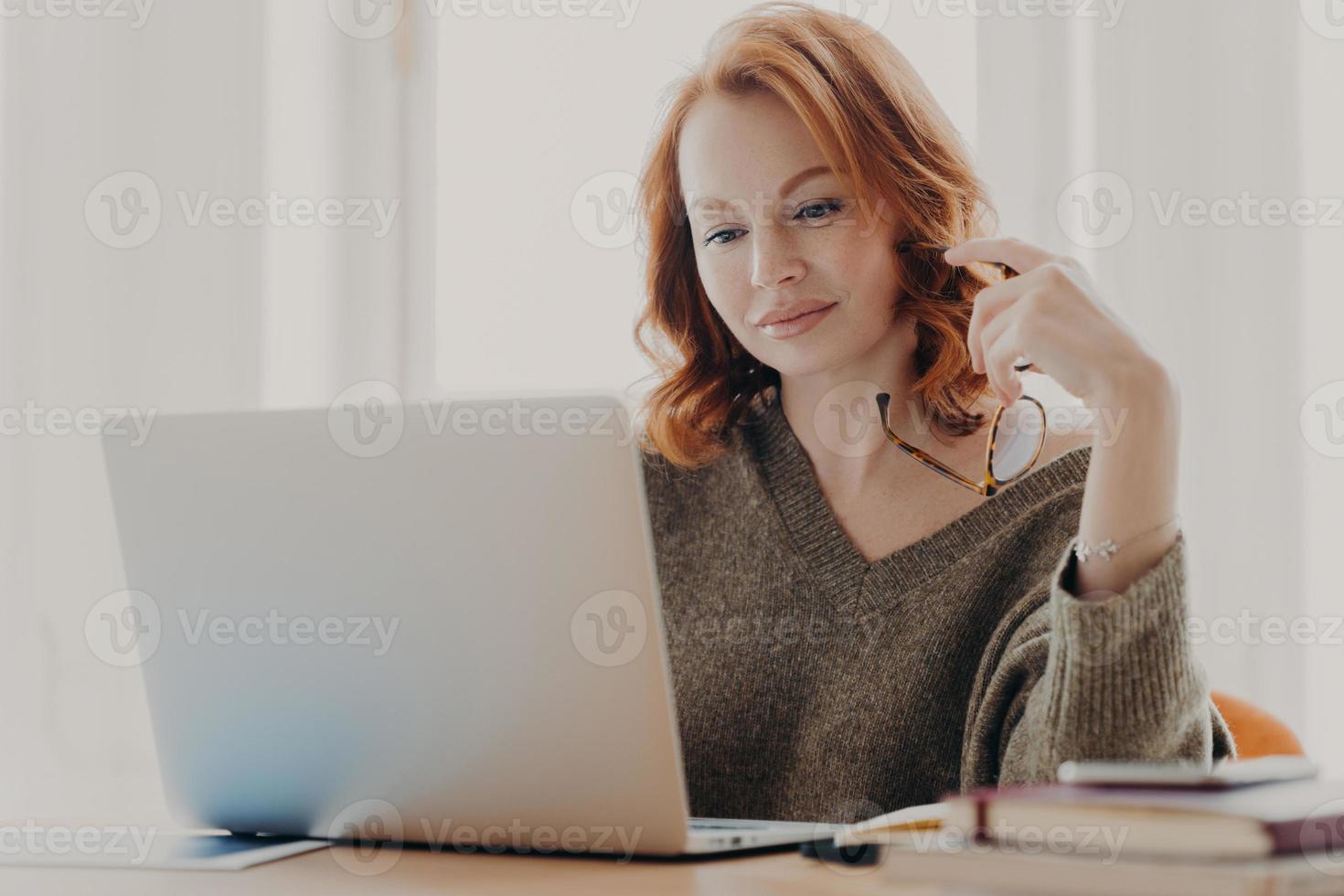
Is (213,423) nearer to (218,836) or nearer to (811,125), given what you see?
(218,836)

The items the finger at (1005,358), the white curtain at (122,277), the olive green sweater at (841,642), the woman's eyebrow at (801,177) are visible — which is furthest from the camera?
the white curtain at (122,277)

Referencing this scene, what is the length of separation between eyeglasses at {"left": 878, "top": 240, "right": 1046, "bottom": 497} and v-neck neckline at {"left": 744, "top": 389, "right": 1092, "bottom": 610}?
0.02 meters

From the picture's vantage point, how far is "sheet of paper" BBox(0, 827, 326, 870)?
904 mm

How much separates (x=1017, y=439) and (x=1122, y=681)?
1.70 ft

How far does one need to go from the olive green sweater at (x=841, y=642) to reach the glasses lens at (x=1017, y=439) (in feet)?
0.19

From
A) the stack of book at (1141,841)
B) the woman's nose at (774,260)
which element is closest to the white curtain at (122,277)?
the woman's nose at (774,260)

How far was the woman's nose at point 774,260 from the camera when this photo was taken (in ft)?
4.48

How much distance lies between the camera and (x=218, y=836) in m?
1.02

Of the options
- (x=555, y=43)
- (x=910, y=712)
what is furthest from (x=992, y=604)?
(x=555, y=43)

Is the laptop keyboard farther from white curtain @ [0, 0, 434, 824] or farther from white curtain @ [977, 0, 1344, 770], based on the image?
white curtain @ [977, 0, 1344, 770]

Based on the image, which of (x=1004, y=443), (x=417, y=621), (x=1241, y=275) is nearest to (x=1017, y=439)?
(x=1004, y=443)

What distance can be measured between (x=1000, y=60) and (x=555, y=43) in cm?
87

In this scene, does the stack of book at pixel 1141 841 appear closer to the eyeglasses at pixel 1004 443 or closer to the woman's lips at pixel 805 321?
the eyeglasses at pixel 1004 443

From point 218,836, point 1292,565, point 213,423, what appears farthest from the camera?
point 1292,565
